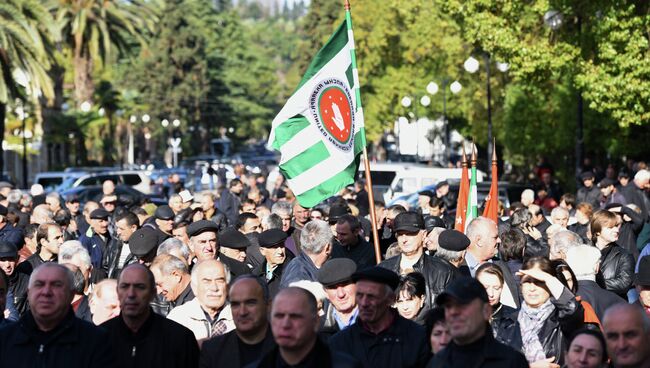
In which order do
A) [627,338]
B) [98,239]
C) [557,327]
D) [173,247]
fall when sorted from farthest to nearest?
[98,239] < [173,247] < [557,327] < [627,338]

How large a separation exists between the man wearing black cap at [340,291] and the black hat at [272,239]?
3044mm

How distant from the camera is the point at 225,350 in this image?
725 centimetres

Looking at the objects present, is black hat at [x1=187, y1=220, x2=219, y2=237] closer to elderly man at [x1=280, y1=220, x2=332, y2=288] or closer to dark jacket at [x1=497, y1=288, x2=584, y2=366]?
elderly man at [x1=280, y1=220, x2=332, y2=288]

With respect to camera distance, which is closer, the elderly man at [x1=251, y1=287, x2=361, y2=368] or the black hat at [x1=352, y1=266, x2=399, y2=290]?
the elderly man at [x1=251, y1=287, x2=361, y2=368]

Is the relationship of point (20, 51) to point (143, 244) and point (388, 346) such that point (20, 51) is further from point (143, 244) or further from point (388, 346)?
point (388, 346)

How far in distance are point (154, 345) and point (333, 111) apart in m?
4.58

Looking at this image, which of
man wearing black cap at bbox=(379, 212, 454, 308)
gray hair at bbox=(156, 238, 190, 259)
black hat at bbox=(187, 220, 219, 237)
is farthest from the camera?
black hat at bbox=(187, 220, 219, 237)

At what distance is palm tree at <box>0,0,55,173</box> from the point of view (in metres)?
36.1

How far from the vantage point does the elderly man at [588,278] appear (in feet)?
29.8

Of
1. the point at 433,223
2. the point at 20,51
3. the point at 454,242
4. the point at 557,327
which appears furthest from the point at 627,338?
the point at 20,51

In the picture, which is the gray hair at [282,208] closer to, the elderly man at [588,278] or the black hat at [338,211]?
the black hat at [338,211]

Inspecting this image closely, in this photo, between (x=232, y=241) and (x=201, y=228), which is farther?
(x=232, y=241)

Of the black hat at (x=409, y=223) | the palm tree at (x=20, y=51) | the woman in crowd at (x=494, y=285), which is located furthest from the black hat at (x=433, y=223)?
the palm tree at (x=20, y=51)

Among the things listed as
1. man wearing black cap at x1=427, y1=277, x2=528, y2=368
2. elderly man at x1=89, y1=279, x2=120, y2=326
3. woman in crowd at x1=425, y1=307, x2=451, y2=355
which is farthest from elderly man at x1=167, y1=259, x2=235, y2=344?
man wearing black cap at x1=427, y1=277, x2=528, y2=368
